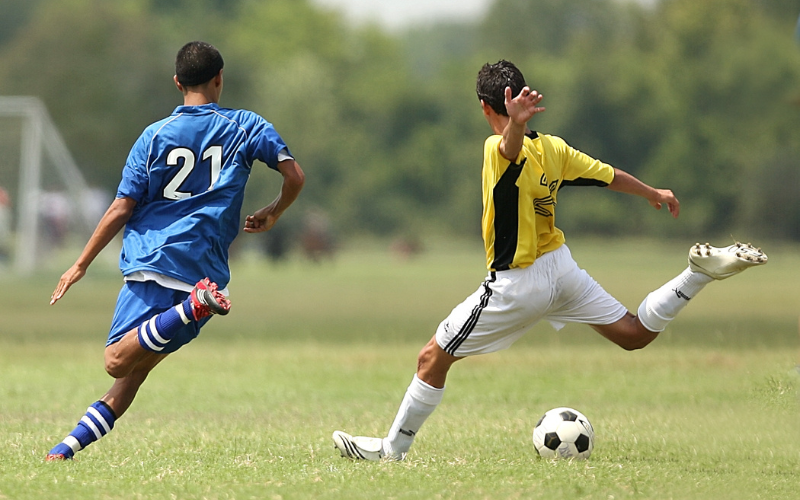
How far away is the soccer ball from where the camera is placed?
6078mm

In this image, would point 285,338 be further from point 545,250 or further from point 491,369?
point 545,250

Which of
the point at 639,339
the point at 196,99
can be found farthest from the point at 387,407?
the point at 196,99

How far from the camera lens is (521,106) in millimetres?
5418

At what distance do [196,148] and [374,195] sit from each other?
185 ft

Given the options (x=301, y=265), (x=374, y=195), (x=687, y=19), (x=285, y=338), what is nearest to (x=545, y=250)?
(x=285, y=338)

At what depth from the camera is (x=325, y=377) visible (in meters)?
10.7

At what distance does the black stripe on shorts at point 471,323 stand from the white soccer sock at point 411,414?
0.25m

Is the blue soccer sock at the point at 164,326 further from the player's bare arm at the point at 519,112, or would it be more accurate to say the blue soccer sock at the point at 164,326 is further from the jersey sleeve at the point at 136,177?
the player's bare arm at the point at 519,112

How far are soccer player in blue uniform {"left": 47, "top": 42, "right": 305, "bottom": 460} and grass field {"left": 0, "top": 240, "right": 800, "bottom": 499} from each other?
594 millimetres

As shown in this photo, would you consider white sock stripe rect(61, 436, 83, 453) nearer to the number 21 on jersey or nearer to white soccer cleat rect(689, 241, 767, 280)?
the number 21 on jersey

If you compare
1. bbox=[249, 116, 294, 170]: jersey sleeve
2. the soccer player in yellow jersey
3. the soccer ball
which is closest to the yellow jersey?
the soccer player in yellow jersey

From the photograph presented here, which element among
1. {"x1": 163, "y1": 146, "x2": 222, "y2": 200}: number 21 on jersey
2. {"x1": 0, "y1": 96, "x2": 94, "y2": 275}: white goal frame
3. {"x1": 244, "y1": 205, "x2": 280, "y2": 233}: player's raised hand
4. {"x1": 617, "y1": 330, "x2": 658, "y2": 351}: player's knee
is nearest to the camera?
{"x1": 163, "y1": 146, "x2": 222, "y2": 200}: number 21 on jersey

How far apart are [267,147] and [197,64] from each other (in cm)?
58

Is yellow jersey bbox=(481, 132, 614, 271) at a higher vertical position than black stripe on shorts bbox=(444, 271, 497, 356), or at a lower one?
higher
